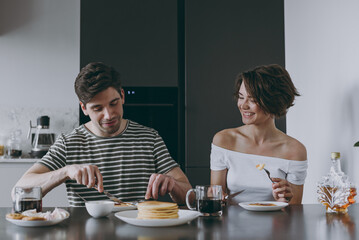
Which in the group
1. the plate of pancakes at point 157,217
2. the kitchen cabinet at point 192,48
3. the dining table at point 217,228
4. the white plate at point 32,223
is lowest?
the dining table at point 217,228

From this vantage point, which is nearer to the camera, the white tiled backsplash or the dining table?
the dining table

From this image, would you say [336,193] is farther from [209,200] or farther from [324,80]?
[324,80]

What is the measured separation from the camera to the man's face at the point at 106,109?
6.16ft

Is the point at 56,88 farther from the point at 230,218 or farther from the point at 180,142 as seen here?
the point at 230,218

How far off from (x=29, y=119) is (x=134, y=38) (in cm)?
127

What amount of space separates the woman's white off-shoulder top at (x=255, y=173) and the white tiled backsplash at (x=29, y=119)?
195 centimetres

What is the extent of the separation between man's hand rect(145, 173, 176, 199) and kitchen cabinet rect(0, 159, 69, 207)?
1747 mm

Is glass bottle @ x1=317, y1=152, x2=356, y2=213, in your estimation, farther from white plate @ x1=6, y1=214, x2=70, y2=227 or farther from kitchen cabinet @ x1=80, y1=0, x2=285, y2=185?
kitchen cabinet @ x1=80, y1=0, x2=285, y2=185

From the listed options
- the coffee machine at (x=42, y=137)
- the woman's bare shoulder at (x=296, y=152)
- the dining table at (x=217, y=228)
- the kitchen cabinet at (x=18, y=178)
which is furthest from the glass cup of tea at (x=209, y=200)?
the coffee machine at (x=42, y=137)

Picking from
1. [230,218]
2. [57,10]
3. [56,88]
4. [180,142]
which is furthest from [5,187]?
[230,218]

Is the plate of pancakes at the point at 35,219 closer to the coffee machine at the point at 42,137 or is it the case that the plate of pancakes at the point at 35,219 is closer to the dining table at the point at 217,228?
the dining table at the point at 217,228

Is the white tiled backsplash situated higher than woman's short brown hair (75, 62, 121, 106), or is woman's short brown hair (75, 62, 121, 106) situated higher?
woman's short brown hair (75, 62, 121, 106)

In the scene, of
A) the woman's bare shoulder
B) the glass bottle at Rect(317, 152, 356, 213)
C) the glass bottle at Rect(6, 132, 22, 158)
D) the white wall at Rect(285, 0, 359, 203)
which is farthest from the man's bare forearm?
the glass bottle at Rect(6, 132, 22, 158)

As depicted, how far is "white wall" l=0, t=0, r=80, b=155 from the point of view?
369 cm
